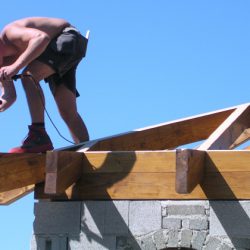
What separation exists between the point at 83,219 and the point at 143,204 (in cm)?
54

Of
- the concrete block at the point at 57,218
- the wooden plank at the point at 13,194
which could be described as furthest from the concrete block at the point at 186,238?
the wooden plank at the point at 13,194

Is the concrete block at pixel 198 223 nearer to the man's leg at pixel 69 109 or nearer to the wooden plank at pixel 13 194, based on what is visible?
the man's leg at pixel 69 109

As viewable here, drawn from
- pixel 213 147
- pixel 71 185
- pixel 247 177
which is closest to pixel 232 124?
pixel 213 147

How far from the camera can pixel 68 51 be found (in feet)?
21.6

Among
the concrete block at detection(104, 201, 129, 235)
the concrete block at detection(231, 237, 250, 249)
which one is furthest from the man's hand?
the concrete block at detection(231, 237, 250, 249)

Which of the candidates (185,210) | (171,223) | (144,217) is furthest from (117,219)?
(185,210)

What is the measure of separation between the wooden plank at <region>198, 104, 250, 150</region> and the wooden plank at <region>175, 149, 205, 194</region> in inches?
17.7

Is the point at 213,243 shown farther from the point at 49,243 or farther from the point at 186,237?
the point at 49,243

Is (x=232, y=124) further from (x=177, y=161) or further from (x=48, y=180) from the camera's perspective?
(x=48, y=180)

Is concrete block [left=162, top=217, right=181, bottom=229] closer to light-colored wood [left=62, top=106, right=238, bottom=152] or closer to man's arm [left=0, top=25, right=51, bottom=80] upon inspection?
light-colored wood [left=62, top=106, right=238, bottom=152]

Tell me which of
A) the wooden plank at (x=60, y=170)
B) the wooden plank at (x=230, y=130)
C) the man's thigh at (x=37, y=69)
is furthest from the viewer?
the man's thigh at (x=37, y=69)

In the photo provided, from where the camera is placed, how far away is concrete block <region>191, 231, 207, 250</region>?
593 centimetres

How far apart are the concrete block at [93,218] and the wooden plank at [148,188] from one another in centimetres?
6

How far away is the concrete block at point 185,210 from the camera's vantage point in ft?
19.7
